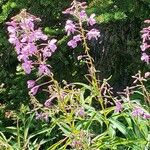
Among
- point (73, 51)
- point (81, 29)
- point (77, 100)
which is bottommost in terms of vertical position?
point (73, 51)

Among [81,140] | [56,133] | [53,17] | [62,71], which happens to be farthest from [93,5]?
[81,140]

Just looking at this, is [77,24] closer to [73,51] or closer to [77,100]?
[77,100]

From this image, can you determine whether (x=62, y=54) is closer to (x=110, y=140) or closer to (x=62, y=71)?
(x=62, y=71)

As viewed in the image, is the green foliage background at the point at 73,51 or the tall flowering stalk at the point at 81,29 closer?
the tall flowering stalk at the point at 81,29

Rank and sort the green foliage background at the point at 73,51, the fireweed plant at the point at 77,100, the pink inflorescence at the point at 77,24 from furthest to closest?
the green foliage background at the point at 73,51, the pink inflorescence at the point at 77,24, the fireweed plant at the point at 77,100

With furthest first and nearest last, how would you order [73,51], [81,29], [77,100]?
[73,51] → [77,100] → [81,29]

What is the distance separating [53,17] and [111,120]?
1.52m

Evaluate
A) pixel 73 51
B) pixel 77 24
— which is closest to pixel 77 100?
pixel 77 24

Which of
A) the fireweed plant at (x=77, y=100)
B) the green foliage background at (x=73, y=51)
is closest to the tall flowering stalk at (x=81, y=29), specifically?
the fireweed plant at (x=77, y=100)

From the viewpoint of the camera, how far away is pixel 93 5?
409cm

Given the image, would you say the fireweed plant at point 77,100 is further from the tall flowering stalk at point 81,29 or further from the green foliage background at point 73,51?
the green foliage background at point 73,51

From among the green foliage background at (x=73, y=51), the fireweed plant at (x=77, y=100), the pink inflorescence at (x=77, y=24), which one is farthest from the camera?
the green foliage background at (x=73, y=51)

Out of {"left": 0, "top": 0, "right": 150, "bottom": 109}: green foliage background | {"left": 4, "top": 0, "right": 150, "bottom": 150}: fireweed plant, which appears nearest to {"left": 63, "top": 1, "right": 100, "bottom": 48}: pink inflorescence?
{"left": 4, "top": 0, "right": 150, "bottom": 150}: fireweed plant

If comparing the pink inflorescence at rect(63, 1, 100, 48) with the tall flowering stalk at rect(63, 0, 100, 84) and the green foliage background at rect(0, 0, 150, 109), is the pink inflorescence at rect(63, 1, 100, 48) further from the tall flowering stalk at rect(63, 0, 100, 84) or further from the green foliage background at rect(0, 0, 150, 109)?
the green foliage background at rect(0, 0, 150, 109)
